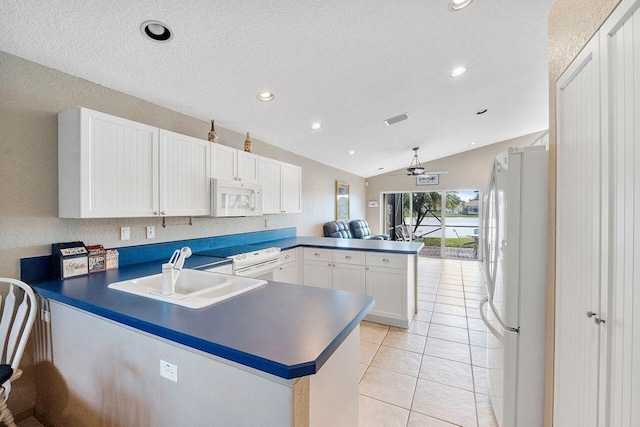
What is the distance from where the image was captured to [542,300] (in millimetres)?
1442

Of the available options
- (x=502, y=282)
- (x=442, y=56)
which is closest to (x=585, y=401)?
(x=502, y=282)

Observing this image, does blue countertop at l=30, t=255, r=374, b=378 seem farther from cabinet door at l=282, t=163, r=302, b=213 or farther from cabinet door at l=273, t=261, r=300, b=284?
cabinet door at l=282, t=163, r=302, b=213

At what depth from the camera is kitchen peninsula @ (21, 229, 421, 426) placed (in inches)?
35.8

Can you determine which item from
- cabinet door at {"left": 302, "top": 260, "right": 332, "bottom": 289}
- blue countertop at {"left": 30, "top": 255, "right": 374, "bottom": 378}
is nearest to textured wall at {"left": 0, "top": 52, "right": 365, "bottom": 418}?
blue countertop at {"left": 30, "top": 255, "right": 374, "bottom": 378}

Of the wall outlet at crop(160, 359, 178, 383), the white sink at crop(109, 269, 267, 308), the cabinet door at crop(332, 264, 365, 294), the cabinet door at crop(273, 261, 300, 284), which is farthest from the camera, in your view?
the cabinet door at crop(332, 264, 365, 294)

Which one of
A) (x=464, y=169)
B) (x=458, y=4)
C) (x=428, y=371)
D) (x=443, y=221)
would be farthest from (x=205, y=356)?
(x=464, y=169)

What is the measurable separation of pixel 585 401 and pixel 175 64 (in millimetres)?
2951

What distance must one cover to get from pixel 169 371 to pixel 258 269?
166cm

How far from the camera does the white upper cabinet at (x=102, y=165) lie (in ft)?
5.85

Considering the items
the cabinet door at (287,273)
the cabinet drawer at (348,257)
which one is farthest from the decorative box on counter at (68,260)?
the cabinet drawer at (348,257)

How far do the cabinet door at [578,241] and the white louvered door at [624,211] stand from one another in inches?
3.1

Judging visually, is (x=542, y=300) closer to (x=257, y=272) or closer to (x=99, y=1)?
(x=257, y=272)

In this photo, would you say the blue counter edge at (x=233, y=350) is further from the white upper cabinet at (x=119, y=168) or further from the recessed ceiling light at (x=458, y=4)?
the recessed ceiling light at (x=458, y=4)

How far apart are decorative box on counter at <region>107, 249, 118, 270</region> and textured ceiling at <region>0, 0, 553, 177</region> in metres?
1.34
